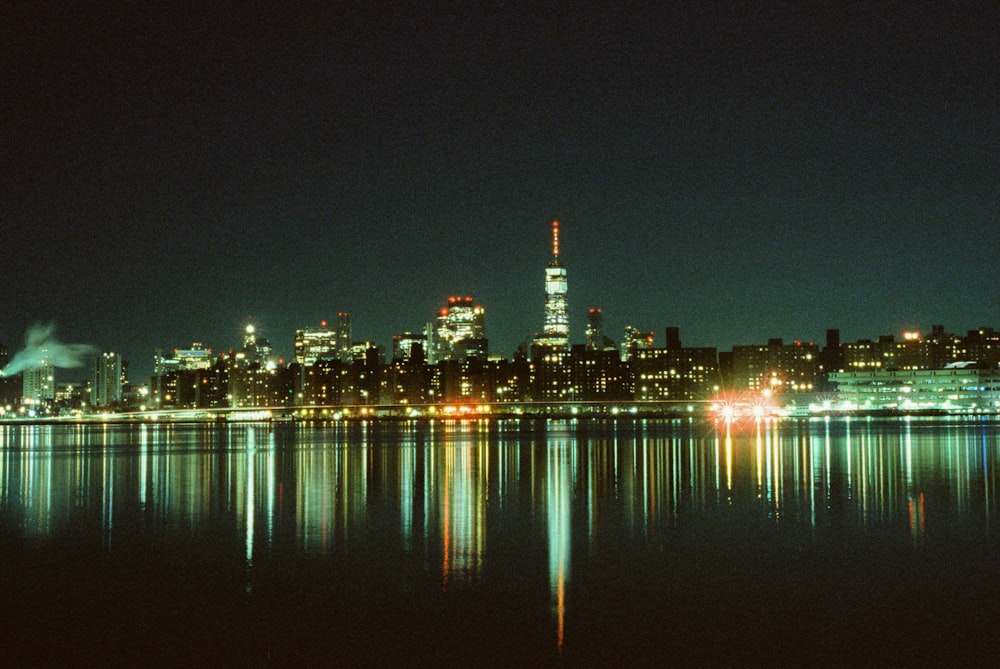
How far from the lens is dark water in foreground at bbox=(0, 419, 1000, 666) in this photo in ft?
40.7

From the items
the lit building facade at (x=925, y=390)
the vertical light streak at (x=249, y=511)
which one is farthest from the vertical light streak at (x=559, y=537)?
the lit building facade at (x=925, y=390)

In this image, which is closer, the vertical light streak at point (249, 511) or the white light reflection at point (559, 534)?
the white light reflection at point (559, 534)

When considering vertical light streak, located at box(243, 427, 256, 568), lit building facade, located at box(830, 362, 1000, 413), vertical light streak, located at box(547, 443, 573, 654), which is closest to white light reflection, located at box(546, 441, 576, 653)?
vertical light streak, located at box(547, 443, 573, 654)

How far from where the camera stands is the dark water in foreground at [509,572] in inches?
489

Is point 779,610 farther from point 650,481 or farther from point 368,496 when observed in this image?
point 650,481

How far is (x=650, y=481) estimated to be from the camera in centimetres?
3459

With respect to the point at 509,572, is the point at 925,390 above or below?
below

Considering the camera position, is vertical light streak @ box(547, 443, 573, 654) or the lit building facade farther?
the lit building facade

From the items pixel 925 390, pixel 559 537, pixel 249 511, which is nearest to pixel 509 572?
pixel 559 537

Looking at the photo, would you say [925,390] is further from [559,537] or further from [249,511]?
[559,537]

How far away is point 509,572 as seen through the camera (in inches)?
664

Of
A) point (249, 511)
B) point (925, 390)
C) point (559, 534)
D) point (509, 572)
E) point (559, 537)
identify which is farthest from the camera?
point (925, 390)

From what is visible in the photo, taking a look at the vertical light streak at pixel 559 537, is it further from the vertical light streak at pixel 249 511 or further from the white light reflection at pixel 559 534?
the vertical light streak at pixel 249 511

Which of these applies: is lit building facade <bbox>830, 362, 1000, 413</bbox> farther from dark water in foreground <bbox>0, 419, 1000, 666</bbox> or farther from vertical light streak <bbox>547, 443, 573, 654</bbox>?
dark water in foreground <bbox>0, 419, 1000, 666</bbox>
